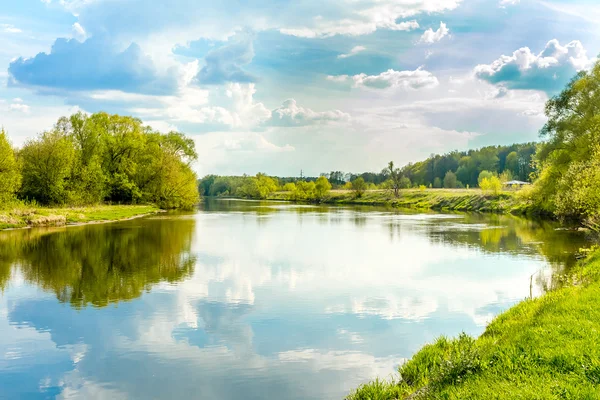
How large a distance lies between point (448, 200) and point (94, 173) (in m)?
62.9

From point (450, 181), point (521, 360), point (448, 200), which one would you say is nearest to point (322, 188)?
point (450, 181)

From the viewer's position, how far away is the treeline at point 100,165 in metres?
49.9

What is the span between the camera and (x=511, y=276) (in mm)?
18906

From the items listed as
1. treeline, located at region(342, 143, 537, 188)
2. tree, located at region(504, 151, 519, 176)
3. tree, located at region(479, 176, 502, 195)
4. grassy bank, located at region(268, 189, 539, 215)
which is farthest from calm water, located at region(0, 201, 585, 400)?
tree, located at region(504, 151, 519, 176)

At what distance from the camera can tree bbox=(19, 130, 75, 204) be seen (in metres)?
49.8

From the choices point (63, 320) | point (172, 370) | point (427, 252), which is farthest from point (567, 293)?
point (427, 252)

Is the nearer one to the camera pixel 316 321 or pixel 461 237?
pixel 316 321

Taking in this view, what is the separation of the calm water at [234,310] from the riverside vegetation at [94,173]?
14.1m

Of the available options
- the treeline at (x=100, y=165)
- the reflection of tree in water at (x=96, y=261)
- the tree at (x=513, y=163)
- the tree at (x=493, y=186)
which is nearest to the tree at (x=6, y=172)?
the treeline at (x=100, y=165)

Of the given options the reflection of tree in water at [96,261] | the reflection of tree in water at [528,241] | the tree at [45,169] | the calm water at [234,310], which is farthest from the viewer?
the tree at [45,169]

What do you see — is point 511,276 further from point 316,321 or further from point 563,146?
point 563,146

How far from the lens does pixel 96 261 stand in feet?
71.6

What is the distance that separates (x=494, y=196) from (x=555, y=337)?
250 ft

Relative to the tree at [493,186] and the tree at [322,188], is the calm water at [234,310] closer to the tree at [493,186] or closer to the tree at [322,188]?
the tree at [493,186]
